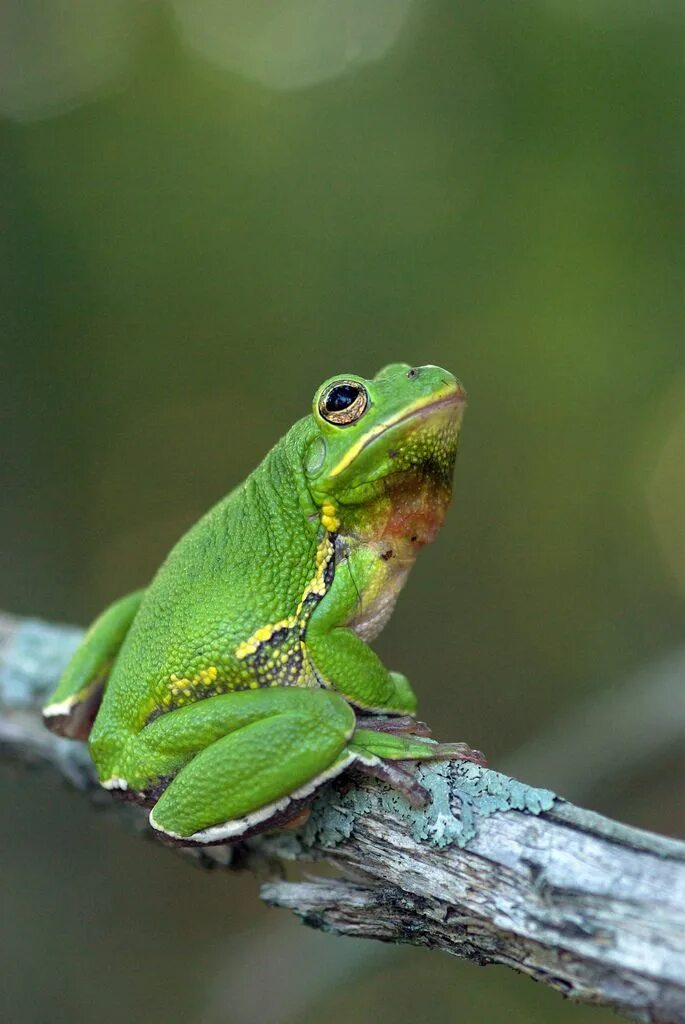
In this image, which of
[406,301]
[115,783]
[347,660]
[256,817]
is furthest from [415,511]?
[406,301]

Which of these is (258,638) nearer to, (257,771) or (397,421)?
(257,771)

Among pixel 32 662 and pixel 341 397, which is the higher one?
pixel 341 397

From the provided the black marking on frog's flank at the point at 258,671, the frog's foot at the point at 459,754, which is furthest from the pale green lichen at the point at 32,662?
the frog's foot at the point at 459,754

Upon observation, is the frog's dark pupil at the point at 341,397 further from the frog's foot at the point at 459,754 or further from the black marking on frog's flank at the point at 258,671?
the frog's foot at the point at 459,754

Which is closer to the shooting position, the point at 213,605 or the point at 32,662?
the point at 213,605

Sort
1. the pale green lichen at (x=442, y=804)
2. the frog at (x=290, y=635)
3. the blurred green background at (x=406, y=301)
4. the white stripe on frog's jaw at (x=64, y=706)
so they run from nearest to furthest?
the pale green lichen at (x=442, y=804) → the frog at (x=290, y=635) → the white stripe on frog's jaw at (x=64, y=706) → the blurred green background at (x=406, y=301)

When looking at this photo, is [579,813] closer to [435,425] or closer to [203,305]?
[435,425]

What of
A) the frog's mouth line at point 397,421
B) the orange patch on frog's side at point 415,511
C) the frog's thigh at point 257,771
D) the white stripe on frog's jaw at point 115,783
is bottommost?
the white stripe on frog's jaw at point 115,783

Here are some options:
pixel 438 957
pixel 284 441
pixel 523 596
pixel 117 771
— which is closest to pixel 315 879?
pixel 117 771
